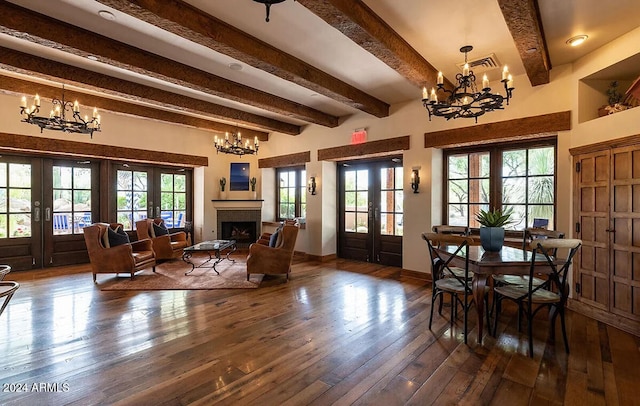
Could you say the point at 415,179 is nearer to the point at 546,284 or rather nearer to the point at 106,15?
the point at 546,284

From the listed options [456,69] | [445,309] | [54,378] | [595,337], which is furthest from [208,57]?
[595,337]

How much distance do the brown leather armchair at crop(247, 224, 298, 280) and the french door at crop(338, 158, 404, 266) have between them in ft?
6.77

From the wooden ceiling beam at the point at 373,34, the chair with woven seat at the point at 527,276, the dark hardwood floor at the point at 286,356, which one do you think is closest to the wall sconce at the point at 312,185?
the dark hardwood floor at the point at 286,356

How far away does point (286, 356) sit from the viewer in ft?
8.64

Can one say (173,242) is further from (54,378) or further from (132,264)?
(54,378)

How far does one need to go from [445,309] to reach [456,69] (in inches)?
119

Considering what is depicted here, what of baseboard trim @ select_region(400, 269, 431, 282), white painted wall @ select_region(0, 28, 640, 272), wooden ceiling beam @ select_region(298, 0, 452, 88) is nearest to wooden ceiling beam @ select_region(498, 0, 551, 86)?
white painted wall @ select_region(0, 28, 640, 272)

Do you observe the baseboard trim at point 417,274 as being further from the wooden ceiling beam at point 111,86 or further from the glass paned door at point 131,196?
the glass paned door at point 131,196

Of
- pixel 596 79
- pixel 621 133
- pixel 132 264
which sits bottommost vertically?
pixel 132 264

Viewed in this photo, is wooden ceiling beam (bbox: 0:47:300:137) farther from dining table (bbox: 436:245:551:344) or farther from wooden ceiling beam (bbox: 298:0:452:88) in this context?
dining table (bbox: 436:245:551:344)

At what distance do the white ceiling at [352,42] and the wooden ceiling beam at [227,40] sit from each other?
77mm

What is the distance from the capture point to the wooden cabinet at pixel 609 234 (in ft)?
10.3

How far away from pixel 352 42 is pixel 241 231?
578 cm

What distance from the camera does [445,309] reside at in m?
3.74
